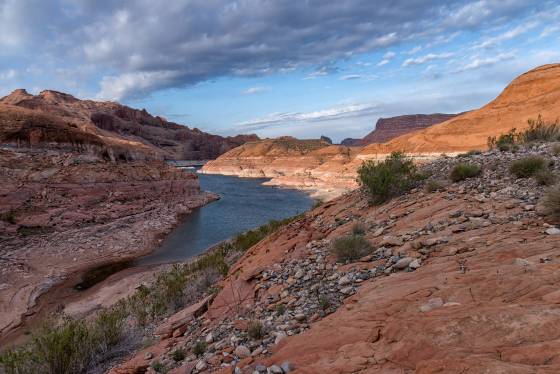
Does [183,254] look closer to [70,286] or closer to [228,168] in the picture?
[70,286]

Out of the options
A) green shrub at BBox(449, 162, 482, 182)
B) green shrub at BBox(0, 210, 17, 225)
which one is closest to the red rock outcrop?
green shrub at BBox(0, 210, 17, 225)

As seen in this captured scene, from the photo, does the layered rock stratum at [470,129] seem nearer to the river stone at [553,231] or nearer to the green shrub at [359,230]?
the green shrub at [359,230]

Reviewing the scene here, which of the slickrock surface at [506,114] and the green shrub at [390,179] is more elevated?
the slickrock surface at [506,114]

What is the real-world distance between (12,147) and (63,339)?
102 ft

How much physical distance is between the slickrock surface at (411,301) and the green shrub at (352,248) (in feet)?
0.74

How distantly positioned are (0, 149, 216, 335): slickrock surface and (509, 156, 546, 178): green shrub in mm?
17184

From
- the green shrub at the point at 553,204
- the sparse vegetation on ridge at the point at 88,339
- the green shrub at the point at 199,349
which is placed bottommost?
the sparse vegetation on ridge at the point at 88,339

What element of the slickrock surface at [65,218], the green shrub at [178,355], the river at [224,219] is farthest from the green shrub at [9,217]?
the green shrub at [178,355]

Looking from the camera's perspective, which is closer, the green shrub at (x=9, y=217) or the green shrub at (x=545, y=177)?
the green shrub at (x=545, y=177)

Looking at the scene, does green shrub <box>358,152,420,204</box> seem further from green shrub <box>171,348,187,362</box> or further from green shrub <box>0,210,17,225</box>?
green shrub <box>0,210,17,225</box>

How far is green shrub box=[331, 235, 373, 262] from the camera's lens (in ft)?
21.5

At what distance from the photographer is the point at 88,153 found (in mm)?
36281

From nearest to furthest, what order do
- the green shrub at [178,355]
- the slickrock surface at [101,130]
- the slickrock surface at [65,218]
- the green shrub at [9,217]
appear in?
the green shrub at [178,355] < the slickrock surface at [65,218] < the green shrub at [9,217] < the slickrock surface at [101,130]

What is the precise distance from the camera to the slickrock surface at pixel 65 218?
743 inches
